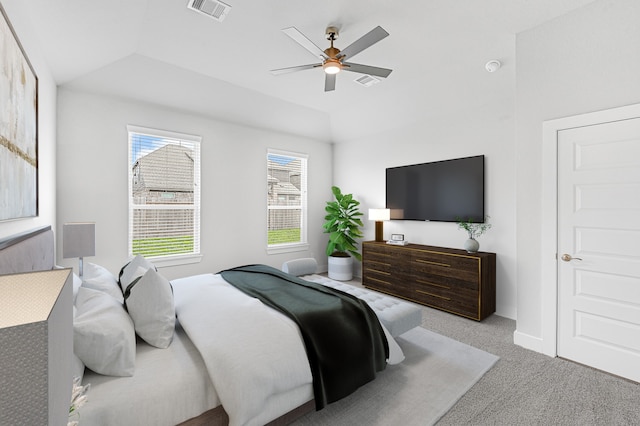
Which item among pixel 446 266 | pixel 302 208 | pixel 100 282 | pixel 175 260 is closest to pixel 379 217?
pixel 446 266

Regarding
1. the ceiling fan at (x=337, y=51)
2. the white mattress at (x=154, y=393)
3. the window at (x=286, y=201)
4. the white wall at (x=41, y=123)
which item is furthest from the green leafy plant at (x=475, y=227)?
the white wall at (x=41, y=123)

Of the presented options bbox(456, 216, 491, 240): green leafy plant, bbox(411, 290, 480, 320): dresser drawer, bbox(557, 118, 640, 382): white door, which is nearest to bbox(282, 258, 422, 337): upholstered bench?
bbox(411, 290, 480, 320): dresser drawer

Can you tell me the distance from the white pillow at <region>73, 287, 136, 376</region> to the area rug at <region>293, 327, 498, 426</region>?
3.69 feet

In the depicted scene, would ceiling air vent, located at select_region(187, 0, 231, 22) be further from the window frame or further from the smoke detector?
the window frame

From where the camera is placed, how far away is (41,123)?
230 centimetres

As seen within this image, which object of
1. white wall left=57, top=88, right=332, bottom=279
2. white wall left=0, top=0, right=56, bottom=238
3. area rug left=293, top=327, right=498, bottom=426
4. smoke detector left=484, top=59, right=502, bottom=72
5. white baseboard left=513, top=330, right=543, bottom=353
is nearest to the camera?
white wall left=0, top=0, right=56, bottom=238

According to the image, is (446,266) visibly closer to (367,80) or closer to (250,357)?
(367,80)

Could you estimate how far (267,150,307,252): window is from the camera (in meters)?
5.29

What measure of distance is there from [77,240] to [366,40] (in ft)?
10.7

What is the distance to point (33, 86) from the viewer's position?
194cm

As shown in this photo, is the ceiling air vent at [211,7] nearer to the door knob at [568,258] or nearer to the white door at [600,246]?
the white door at [600,246]

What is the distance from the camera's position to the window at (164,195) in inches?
153

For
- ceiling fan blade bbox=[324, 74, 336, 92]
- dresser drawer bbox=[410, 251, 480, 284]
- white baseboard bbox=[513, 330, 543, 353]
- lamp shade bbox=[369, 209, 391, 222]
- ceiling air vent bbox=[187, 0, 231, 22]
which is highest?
ceiling air vent bbox=[187, 0, 231, 22]

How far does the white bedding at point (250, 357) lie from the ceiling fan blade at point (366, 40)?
2189 millimetres
